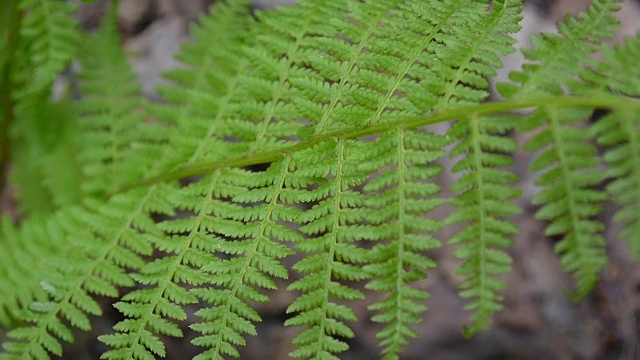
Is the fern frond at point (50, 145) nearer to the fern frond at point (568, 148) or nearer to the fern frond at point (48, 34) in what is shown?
the fern frond at point (48, 34)

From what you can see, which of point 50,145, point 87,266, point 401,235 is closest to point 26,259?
point 87,266

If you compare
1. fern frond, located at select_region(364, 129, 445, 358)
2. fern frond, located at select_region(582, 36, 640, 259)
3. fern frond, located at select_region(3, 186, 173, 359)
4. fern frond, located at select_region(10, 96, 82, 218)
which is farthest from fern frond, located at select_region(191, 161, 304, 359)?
fern frond, located at select_region(10, 96, 82, 218)

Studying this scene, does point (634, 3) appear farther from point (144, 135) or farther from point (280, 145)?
point (144, 135)

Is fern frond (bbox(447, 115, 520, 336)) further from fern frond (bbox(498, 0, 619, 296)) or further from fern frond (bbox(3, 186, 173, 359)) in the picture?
fern frond (bbox(3, 186, 173, 359))

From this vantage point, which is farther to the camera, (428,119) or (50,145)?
(50,145)

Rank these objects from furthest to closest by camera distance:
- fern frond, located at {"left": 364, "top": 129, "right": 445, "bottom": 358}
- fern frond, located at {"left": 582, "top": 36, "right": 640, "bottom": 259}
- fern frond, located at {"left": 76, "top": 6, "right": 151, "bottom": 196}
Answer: fern frond, located at {"left": 76, "top": 6, "right": 151, "bottom": 196} < fern frond, located at {"left": 364, "top": 129, "right": 445, "bottom": 358} < fern frond, located at {"left": 582, "top": 36, "right": 640, "bottom": 259}

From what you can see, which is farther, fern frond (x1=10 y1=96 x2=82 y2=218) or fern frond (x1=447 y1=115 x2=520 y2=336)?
fern frond (x1=10 y1=96 x2=82 y2=218)

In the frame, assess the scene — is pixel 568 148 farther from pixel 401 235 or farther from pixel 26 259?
pixel 26 259

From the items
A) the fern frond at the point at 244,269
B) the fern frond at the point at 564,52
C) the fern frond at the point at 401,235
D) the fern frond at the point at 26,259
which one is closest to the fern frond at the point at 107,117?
the fern frond at the point at 26,259
